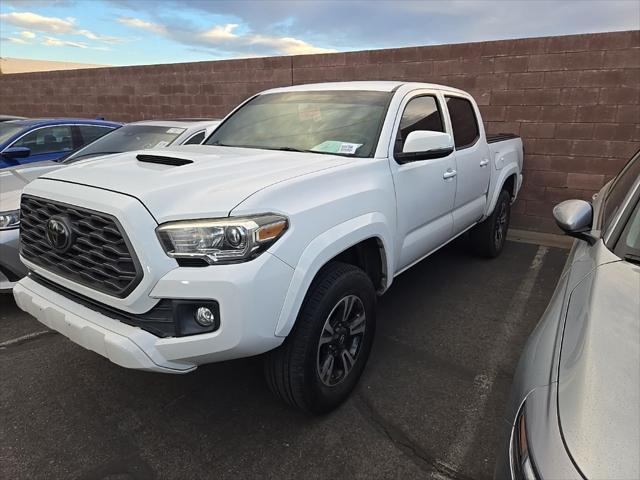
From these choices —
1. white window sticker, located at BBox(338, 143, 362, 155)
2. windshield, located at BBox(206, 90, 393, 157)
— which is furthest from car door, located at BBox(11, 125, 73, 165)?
white window sticker, located at BBox(338, 143, 362, 155)

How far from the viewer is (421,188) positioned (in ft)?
10.9

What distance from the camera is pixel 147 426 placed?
2.55 meters

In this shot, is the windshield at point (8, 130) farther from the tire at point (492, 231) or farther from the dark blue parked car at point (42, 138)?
the tire at point (492, 231)

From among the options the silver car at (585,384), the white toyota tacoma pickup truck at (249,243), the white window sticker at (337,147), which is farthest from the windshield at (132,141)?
the silver car at (585,384)

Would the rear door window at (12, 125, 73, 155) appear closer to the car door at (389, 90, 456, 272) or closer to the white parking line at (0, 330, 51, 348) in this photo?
the white parking line at (0, 330, 51, 348)

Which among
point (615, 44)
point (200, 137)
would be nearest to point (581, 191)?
point (615, 44)

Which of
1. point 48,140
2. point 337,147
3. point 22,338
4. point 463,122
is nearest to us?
point 337,147

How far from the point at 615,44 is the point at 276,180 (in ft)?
18.0

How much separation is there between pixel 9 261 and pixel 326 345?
106 inches

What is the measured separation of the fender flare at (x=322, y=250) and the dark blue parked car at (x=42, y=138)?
177 inches

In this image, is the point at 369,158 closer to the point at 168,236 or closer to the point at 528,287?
the point at 168,236

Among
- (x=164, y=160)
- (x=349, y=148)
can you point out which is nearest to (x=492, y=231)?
(x=349, y=148)

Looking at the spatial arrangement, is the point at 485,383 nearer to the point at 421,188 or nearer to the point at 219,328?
the point at 421,188

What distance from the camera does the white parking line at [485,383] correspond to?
2.38 m
